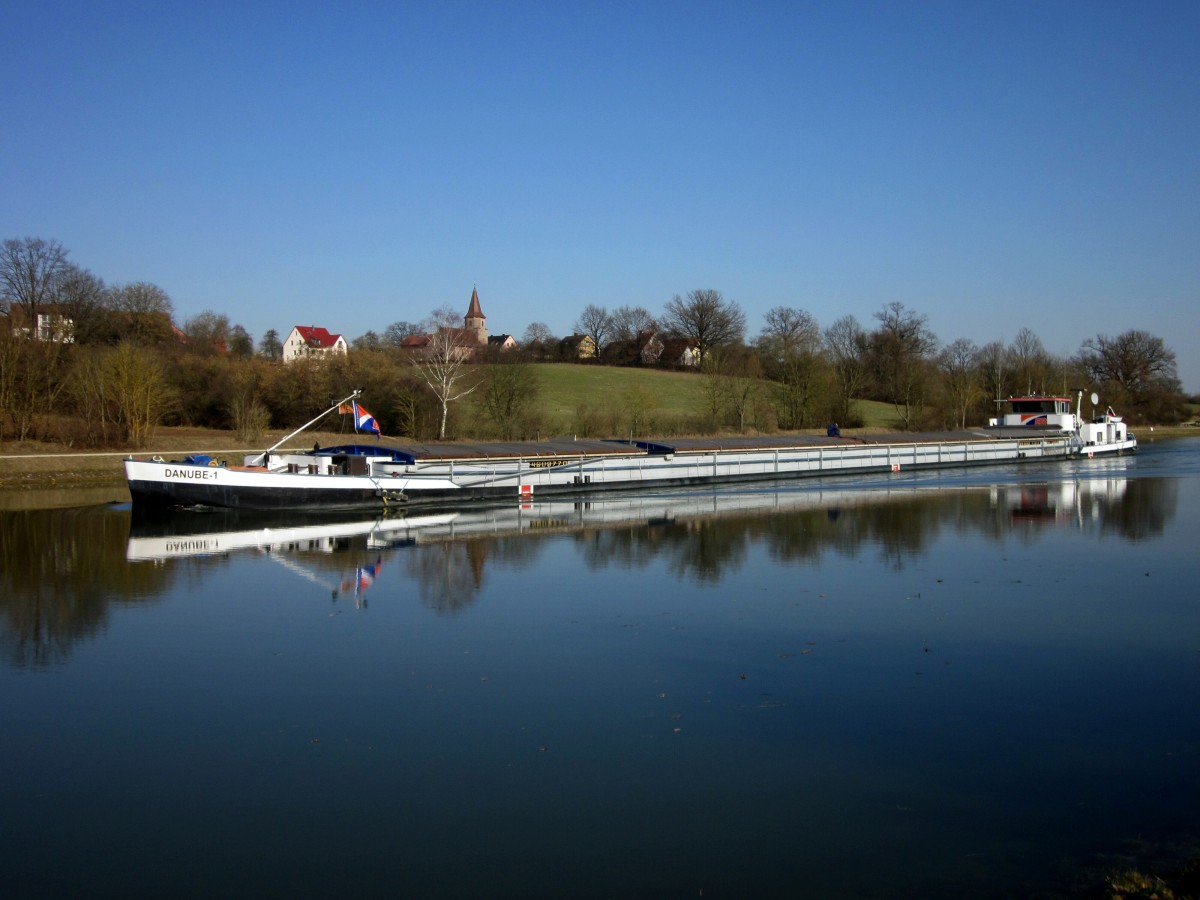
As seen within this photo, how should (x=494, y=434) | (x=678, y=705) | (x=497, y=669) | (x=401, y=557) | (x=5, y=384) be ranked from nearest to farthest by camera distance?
(x=678, y=705) → (x=497, y=669) → (x=401, y=557) → (x=5, y=384) → (x=494, y=434)

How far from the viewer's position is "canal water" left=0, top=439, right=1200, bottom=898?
7227 mm

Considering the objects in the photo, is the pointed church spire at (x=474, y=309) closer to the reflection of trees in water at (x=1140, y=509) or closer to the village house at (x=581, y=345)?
the village house at (x=581, y=345)

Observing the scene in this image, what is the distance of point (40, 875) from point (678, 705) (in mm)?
5932

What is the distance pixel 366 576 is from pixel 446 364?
38.6 m

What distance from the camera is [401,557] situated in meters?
21.6

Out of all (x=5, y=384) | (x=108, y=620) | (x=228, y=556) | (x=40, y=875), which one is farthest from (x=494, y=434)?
(x=40, y=875)

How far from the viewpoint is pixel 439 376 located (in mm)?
57469

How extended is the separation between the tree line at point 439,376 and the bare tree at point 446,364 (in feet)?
0.47

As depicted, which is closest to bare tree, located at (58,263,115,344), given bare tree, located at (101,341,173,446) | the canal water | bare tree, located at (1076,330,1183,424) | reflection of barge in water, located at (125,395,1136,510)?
bare tree, located at (101,341,173,446)

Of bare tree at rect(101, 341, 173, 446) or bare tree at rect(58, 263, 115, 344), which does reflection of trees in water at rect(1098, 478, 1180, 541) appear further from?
bare tree at rect(58, 263, 115, 344)

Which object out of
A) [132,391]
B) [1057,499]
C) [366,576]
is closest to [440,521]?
[366,576]

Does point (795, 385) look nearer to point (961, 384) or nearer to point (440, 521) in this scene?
point (961, 384)

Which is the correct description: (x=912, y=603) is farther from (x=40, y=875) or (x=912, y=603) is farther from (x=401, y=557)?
Result: (x=40, y=875)

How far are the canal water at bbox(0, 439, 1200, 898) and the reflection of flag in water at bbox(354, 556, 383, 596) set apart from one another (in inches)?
6.3
